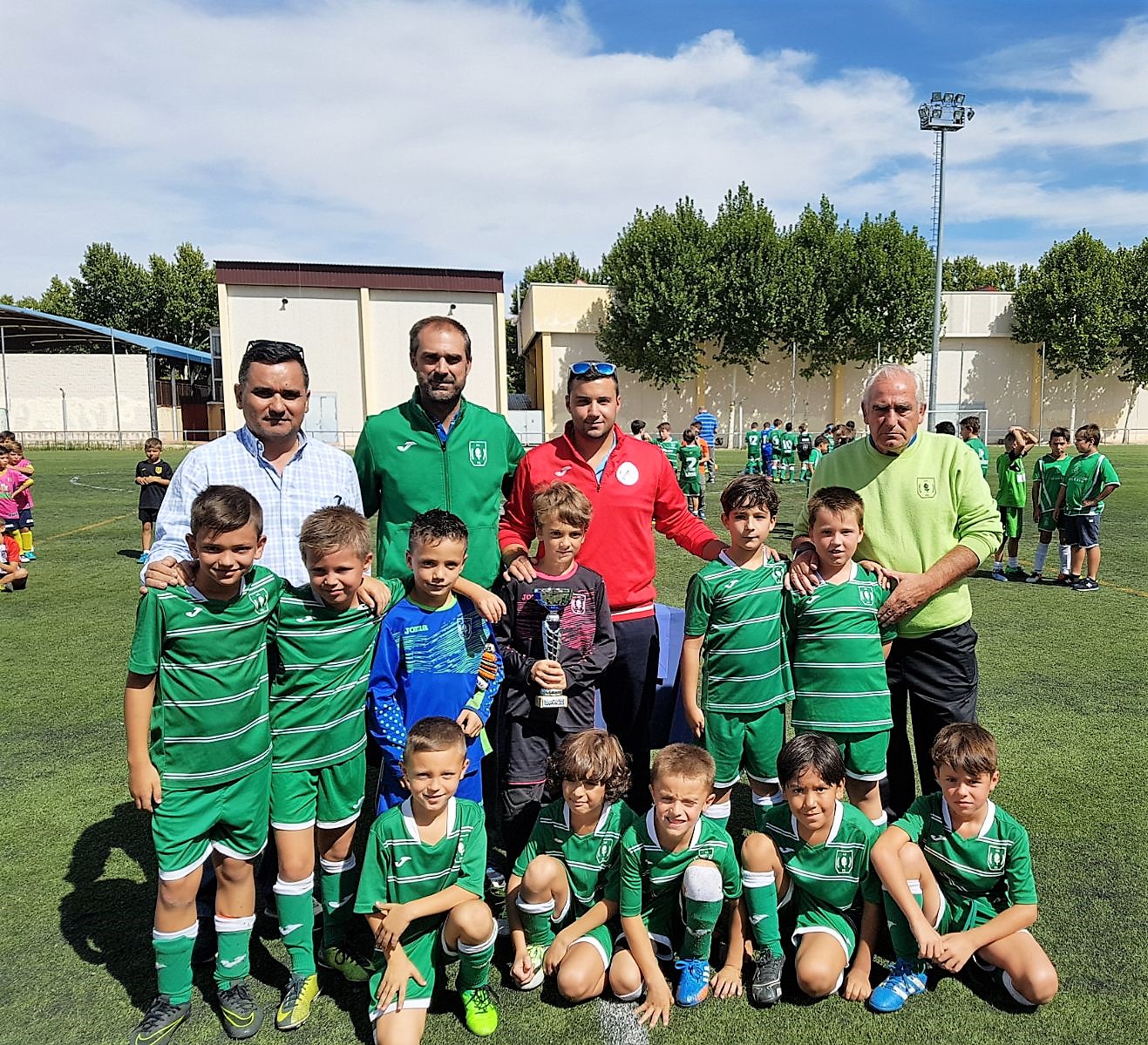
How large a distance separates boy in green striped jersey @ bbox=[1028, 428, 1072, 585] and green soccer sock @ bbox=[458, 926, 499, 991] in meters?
9.04

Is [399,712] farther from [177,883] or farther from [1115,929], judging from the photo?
[1115,929]

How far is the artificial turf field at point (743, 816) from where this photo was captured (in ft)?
8.79

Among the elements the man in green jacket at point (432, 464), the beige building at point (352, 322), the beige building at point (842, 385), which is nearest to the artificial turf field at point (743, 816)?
the man in green jacket at point (432, 464)

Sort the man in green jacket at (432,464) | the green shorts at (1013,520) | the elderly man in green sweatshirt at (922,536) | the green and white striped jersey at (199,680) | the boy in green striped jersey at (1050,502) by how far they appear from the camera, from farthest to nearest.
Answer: the green shorts at (1013,520), the boy in green striped jersey at (1050,502), the man in green jacket at (432,464), the elderly man in green sweatshirt at (922,536), the green and white striped jersey at (199,680)

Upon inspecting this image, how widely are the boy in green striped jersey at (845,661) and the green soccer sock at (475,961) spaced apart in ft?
4.56

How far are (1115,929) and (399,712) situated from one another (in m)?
2.84

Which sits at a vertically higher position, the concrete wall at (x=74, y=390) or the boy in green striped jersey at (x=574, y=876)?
the concrete wall at (x=74, y=390)

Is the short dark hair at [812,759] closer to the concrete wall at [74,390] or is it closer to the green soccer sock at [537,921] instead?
the green soccer sock at [537,921]

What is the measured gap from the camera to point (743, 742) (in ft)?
10.6

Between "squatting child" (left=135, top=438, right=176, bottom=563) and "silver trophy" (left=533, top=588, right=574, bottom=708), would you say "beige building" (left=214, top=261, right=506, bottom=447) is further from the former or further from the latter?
"silver trophy" (left=533, top=588, right=574, bottom=708)

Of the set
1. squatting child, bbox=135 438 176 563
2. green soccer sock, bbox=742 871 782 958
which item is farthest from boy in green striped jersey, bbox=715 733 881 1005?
squatting child, bbox=135 438 176 563

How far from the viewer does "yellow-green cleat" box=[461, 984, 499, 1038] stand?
2666mm

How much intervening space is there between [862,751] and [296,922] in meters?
2.15

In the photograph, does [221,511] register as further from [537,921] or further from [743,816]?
[743,816]
